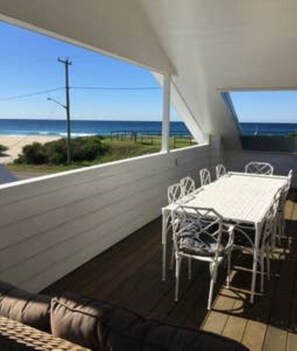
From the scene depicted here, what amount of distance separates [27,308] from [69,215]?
204 cm

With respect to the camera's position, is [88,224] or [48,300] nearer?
[48,300]

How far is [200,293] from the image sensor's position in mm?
3123

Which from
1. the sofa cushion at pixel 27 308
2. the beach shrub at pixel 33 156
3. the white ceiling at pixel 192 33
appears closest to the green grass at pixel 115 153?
the beach shrub at pixel 33 156

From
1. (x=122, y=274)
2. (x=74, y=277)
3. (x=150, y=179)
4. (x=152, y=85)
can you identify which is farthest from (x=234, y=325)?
(x=152, y=85)

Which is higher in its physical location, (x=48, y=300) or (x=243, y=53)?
(x=243, y=53)

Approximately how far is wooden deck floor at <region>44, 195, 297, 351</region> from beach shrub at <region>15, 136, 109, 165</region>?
9.45 meters

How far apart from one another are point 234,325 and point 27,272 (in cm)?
160

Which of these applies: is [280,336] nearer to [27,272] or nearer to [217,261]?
[217,261]

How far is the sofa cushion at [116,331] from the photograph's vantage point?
1116 mm

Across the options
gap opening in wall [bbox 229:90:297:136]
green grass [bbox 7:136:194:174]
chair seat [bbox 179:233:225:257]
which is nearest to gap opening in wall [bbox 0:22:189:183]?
green grass [bbox 7:136:194:174]

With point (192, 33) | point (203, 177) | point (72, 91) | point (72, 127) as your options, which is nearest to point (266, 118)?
point (203, 177)

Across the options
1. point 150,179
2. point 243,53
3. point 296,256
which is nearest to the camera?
point 296,256

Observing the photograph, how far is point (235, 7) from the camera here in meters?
3.78

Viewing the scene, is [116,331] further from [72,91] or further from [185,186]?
[72,91]
